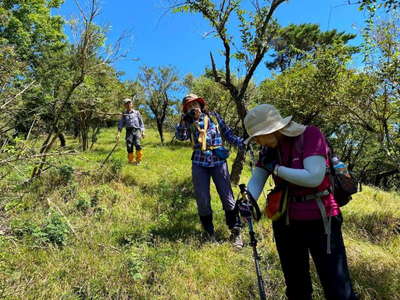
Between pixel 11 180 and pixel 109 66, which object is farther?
pixel 109 66

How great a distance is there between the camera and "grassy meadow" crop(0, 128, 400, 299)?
3.34 meters

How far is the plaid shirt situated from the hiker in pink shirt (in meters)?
1.89

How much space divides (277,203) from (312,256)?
498 mm

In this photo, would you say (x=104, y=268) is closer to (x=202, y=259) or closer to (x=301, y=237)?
(x=202, y=259)

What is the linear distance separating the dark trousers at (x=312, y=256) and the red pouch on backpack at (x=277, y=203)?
125 millimetres

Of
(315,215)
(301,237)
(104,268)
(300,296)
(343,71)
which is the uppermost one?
(343,71)

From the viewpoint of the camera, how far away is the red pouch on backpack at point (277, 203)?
7.75 feet

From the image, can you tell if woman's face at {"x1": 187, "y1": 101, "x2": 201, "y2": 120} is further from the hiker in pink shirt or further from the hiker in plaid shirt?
the hiker in pink shirt

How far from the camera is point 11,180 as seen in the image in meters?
4.19

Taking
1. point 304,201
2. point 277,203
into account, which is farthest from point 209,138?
point 304,201

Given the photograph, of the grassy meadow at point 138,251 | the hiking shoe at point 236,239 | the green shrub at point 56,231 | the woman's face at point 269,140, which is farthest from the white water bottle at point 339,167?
the green shrub at point 56,231

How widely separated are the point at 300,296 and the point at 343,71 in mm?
9001

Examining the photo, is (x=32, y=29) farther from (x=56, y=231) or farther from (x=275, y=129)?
(x=275, y=129)

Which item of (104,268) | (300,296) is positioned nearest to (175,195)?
(104,268)
